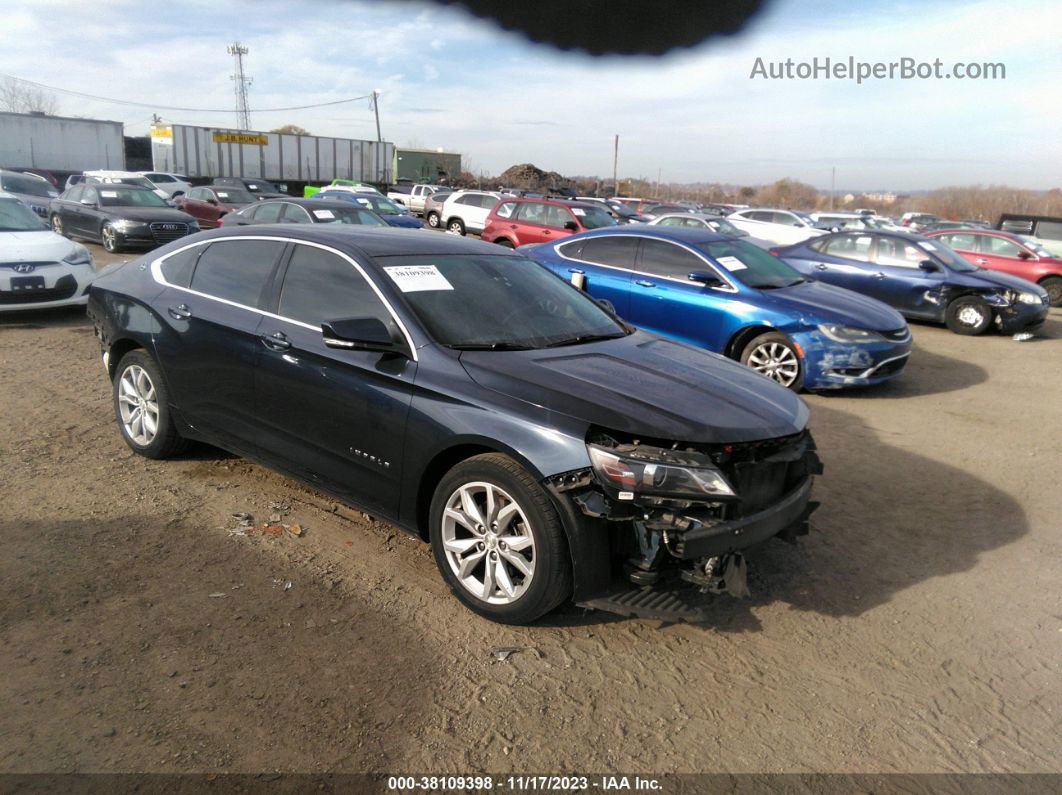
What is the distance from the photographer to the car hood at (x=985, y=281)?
11.9m

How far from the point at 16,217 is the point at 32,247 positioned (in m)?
0.99

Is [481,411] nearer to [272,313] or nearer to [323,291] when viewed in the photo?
[323,291]

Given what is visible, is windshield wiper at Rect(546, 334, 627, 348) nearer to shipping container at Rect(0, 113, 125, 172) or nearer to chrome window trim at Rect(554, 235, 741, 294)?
chrome window trim at Rect(554, 235, 741, 294)

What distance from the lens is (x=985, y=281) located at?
12.0m

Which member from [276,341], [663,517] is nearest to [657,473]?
[663,517]

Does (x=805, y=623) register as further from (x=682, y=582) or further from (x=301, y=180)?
(x=301, y=180)

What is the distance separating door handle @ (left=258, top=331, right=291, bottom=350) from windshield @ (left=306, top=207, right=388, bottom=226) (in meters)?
9.35

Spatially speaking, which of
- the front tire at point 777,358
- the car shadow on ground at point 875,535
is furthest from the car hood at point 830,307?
the car shadow on ground at point 875,535

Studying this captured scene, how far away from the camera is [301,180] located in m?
45.1

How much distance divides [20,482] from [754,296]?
636 cm

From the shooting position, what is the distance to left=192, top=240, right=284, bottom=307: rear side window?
14.5 feet

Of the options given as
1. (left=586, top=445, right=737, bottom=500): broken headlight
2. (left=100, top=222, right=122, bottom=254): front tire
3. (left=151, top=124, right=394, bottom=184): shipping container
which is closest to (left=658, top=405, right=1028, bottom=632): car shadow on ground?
(left=586, top=445, right=737, bottom=500): broken headlight

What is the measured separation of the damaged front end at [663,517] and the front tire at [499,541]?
0.33 ft

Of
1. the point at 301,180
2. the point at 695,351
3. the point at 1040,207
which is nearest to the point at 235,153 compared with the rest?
the point at 301,180
